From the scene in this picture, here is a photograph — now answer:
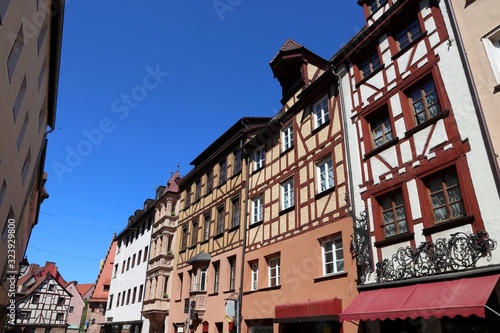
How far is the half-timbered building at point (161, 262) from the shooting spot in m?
21.7

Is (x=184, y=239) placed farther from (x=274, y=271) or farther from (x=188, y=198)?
(x=274, y=271)

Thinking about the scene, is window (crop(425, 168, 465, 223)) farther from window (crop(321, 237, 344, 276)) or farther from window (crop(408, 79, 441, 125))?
window (crop(321, 237, 344, 276))

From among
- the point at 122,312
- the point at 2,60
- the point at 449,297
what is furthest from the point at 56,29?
the point at 122,312

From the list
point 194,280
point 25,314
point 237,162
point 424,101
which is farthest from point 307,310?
point 25,314

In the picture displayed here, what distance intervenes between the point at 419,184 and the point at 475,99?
224 cm

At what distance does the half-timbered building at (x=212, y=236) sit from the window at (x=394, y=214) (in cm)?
769

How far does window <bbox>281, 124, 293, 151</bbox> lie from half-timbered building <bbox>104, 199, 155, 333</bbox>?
51.5ft

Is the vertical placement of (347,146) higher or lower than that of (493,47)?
lower

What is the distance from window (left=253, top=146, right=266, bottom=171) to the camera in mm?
17062

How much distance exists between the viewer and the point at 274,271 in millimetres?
13953

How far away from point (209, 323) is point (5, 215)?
940cm

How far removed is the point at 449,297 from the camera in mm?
7145

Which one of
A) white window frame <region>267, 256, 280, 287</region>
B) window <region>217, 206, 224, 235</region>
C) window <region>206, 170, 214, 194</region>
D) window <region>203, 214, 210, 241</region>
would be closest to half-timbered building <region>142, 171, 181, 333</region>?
window <region>203, 214, 210, 241</region>

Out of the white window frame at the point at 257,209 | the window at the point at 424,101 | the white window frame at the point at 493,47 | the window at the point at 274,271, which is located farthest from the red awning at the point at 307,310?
the white window frame at the point at 493,47
